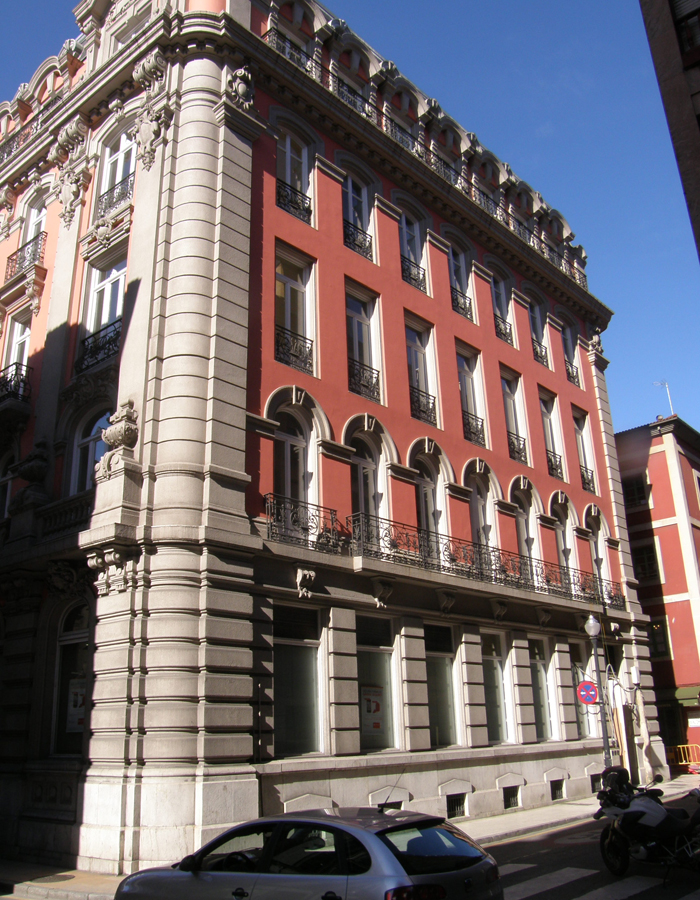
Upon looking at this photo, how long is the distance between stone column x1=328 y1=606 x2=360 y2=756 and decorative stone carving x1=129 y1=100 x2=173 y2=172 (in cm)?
1142

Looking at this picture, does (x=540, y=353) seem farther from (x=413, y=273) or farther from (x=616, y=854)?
(x=616, y=854)

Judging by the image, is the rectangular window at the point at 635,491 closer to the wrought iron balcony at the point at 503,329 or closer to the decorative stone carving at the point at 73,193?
the wrought iron balcony at the point at 503,329

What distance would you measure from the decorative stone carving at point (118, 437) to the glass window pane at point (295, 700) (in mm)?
4980

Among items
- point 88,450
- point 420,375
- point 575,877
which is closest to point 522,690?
point 420,375

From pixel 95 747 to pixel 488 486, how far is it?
14.1m

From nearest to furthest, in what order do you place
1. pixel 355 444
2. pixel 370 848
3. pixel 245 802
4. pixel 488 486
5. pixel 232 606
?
pixel 370 848 < pixel 245 802 < pixel 232 606 < pixel 355 444 < pixel 488 486

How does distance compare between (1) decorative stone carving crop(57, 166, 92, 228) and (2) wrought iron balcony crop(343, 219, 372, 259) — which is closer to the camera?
(1) decorative stone carving crop(57, 166, 92, 228)

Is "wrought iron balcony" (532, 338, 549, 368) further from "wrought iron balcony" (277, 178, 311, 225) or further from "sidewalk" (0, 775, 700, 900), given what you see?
"sidewalk" (0, 775, 700, 900)

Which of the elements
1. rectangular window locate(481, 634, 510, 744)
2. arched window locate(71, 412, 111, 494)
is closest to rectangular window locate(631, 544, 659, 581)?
rectangular window locate(481, 634, 510, 744)

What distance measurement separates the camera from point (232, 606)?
14.8 meters

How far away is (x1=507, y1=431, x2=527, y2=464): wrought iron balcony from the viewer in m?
26.1

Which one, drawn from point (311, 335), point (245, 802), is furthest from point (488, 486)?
point (245, 802)

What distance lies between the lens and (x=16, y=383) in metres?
21.2

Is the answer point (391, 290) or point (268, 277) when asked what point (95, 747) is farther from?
point (391, 290)
